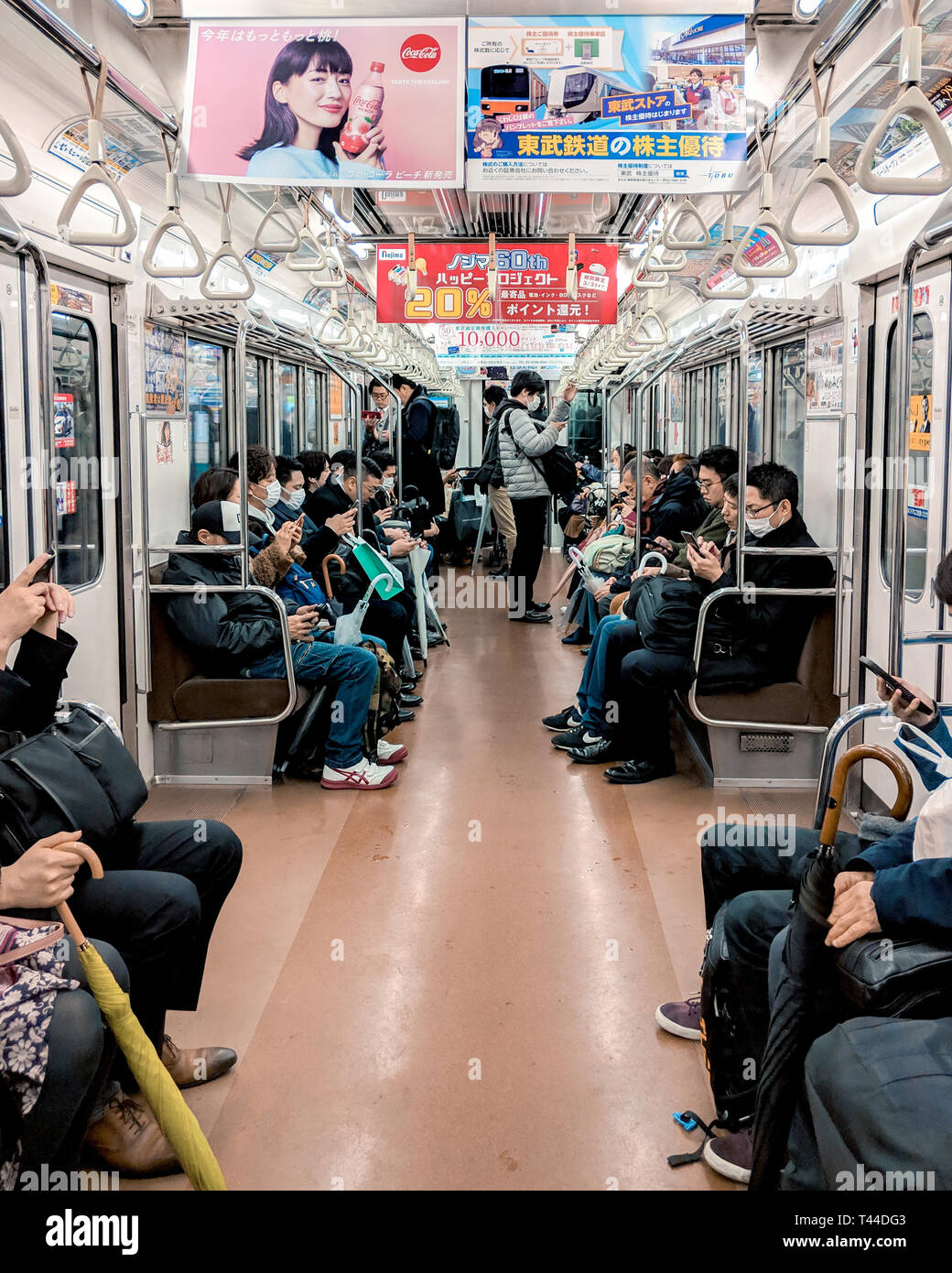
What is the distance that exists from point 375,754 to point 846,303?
3079 mm

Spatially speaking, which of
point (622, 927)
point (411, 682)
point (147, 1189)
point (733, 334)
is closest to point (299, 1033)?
point (147, 1189)

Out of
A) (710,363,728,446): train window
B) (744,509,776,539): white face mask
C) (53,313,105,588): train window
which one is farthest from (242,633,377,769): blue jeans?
(710,363,728,446): train window

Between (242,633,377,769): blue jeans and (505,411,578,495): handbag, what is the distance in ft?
15.8

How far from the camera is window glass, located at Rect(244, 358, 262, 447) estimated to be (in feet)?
26.7

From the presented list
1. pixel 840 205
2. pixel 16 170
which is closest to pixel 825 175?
pixel 840 205

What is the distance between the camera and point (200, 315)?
17.8 feet

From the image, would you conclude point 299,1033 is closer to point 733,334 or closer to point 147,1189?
point 147,1189

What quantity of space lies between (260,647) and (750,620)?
7.41 ft

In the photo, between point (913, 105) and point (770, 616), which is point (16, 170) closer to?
point (913, 105)

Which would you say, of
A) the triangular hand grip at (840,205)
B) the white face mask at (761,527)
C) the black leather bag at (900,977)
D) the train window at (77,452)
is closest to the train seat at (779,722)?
the white face mask at (761,527)

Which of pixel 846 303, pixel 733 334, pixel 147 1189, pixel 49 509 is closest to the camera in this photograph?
pixel 147 1189

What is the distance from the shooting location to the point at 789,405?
259 inches

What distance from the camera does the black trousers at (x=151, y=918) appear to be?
263 centimetres
